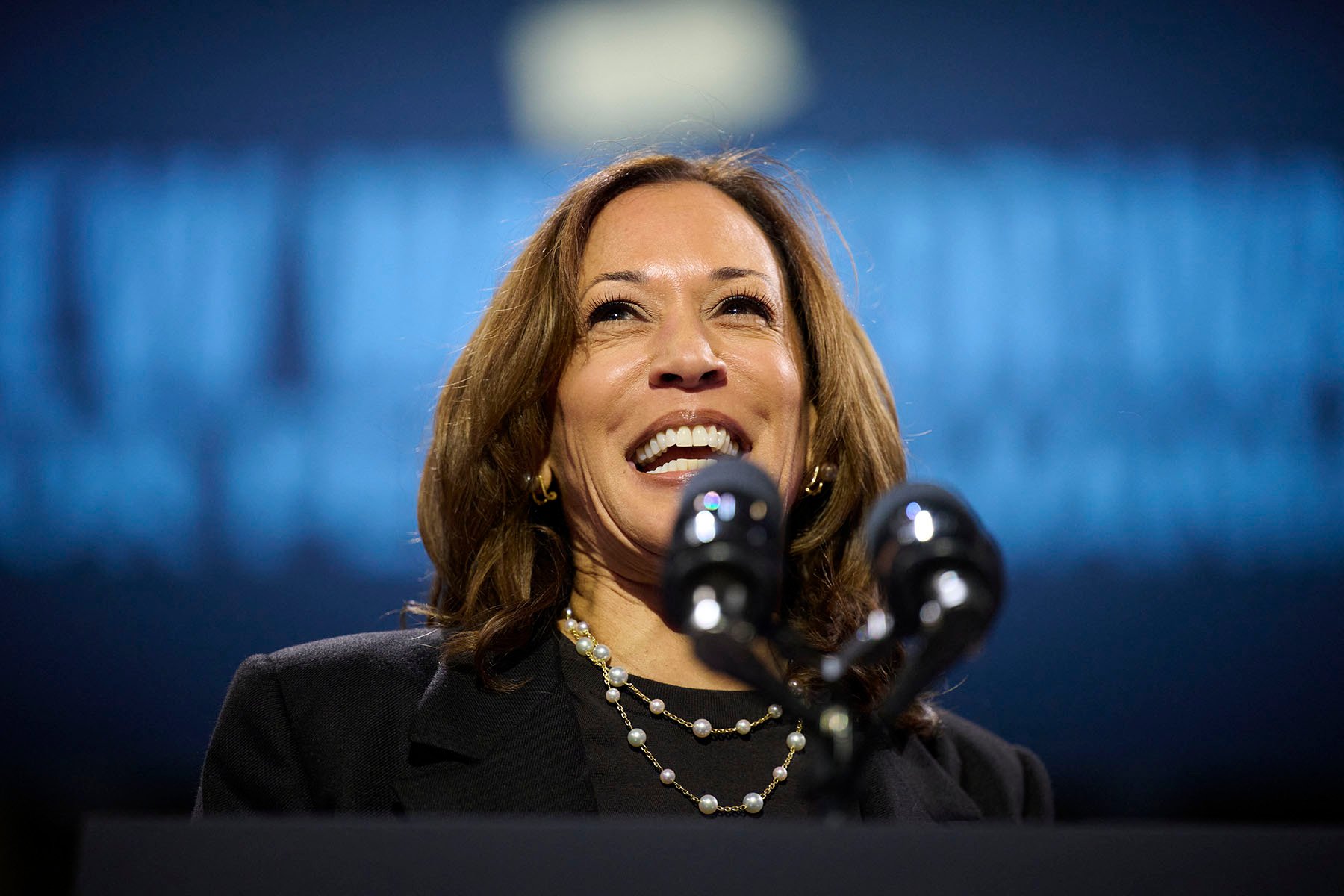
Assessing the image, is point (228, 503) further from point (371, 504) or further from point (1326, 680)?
point (1326, 680)

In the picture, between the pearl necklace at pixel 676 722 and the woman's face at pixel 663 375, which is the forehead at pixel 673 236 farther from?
the pearl necklace at pixel 676 722

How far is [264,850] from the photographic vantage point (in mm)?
815

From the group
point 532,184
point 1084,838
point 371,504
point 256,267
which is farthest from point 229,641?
point 1084,838

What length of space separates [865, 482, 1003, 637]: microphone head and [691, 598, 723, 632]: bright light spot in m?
0.14

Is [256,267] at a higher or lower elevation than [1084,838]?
higher

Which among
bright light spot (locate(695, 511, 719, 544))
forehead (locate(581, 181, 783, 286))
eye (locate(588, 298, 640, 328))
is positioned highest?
forehead (locate(581, 181, 783, 286))

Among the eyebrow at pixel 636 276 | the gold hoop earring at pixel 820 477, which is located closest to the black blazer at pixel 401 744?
the gold hoop earring at pixel 820 477

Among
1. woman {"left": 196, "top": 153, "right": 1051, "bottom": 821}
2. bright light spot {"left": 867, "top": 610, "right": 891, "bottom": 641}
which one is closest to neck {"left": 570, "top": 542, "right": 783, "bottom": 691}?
woman {"left": 196, "top": 153, "right": 1051, "bottom": 821}

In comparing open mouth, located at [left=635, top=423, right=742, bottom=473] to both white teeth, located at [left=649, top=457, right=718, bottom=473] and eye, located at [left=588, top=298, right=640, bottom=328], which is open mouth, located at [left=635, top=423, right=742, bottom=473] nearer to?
white teeth, located at [left=649, top=457, right=718, bottom=473]

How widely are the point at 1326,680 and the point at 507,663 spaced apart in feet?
7.66

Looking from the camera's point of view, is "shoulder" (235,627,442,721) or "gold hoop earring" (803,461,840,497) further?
"gold hoop earring" (803,461,840,497)

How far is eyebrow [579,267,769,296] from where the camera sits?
5.89 ft

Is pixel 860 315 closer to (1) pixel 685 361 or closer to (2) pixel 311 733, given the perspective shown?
(1) pixel 685 361

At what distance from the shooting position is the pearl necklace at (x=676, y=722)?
160cm
